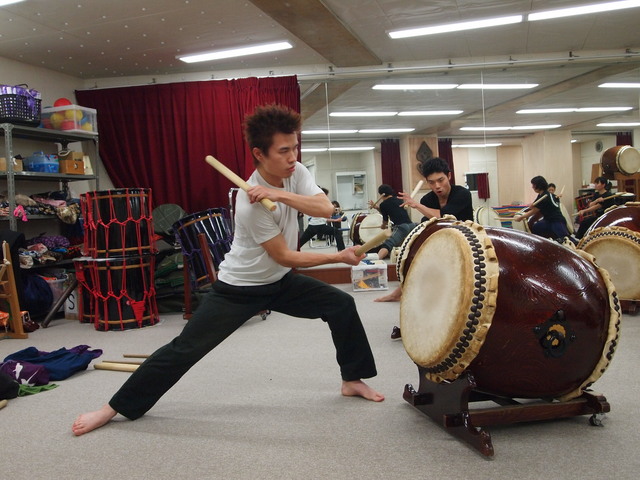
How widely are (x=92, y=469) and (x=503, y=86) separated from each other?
236 inches

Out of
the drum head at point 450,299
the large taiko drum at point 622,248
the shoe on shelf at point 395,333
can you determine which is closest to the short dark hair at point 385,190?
the large taiko drum at point 622,248

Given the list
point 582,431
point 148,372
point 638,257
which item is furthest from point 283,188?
point 638,257

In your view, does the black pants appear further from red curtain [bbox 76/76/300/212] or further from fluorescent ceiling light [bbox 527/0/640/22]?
fluorescent ceiling light [bbox 527/0/640/22]

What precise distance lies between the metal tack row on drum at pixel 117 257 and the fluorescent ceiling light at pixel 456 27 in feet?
9.39

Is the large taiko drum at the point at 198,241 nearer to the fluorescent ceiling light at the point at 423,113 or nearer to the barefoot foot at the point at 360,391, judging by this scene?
the barefoot foot at the point at 360,391

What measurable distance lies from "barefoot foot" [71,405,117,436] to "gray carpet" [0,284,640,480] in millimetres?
34

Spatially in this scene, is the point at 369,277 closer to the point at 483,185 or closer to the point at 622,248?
the point at 483,185

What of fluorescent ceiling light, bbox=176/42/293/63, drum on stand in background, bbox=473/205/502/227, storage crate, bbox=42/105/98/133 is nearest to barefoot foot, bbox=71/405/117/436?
storage crate, bbox=42/105/98/133

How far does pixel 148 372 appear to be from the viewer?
7.00 feet

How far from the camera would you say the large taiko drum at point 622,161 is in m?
5.46

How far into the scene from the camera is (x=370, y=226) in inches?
252

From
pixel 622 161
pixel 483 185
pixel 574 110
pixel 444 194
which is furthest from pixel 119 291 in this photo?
pixel 574 110

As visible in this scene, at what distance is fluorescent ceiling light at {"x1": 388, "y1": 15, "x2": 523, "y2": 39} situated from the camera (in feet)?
16.1

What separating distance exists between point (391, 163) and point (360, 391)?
175 inches
